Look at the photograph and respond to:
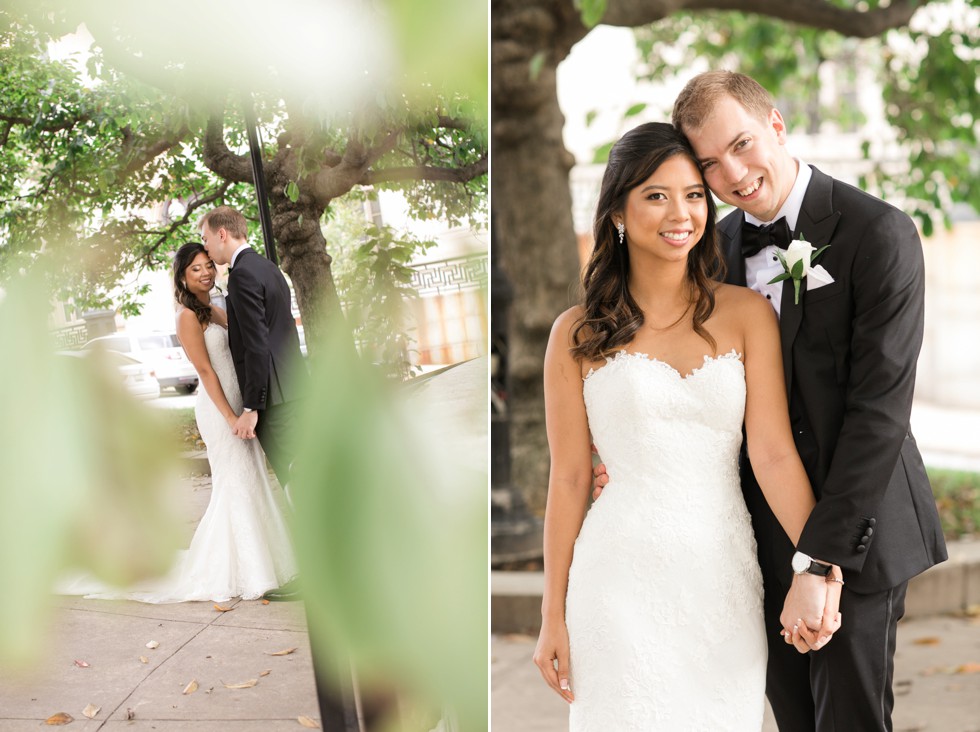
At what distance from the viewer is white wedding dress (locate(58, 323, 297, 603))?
111cm

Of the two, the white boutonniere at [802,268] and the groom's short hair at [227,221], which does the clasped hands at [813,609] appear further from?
the groom's short hair at [227,221]

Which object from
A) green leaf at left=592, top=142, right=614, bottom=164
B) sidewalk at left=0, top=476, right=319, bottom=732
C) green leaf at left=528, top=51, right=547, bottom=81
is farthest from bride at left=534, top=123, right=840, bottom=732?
green leaf at left=528, top=51, right=547, bottom=81

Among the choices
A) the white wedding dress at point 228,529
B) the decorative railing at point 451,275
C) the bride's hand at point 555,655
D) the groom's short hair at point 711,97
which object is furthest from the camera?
the bride's hand at point 555,655

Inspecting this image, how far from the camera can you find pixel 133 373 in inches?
41.1

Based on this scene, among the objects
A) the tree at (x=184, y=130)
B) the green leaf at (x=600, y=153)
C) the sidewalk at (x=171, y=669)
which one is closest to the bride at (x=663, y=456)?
the tree at (x=184, y=130)

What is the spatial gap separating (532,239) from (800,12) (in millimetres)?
1894

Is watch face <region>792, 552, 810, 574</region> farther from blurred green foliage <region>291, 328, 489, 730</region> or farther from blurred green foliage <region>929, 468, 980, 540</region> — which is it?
blurred green foliage <region>929, 468, 980, 540</region>

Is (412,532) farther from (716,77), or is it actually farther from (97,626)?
(716,77)

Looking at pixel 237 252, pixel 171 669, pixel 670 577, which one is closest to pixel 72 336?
pixel 237 252

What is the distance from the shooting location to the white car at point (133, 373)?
3.40 ft

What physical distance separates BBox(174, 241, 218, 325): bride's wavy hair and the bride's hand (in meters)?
1.04

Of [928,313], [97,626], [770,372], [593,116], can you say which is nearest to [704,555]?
[770,372]

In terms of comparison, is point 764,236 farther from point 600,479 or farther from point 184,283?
point 184,283

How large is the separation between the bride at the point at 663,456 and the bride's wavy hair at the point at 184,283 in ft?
2.83
